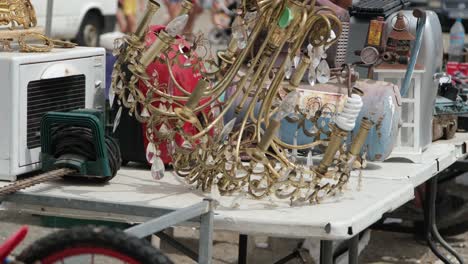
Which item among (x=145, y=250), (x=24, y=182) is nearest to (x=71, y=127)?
(x=24, y=182)

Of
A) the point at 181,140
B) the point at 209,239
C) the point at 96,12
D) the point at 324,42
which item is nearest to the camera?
the point at 209,239

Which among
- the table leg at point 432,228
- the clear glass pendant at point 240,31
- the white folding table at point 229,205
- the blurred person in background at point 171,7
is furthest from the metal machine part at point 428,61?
the blurred person in background at point 171,7

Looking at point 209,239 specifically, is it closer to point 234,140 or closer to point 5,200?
point 234,140

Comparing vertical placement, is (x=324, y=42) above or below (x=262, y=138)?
above

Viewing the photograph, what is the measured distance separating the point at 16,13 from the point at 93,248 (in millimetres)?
1297

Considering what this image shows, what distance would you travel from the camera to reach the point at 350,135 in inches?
129

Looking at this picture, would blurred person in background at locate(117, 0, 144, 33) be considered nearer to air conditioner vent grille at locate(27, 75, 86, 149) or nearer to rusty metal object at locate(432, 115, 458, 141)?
rusty metal object at locate(432, 115, 458, 141)

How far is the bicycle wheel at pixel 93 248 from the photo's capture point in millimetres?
1986

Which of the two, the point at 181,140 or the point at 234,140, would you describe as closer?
the point at 234,140

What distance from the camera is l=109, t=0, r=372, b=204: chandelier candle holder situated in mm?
2693

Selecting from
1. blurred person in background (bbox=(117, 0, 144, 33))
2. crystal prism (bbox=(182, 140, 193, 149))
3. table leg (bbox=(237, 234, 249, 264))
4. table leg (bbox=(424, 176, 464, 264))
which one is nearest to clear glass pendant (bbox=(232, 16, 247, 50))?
crystal prism (bbox=(182, 140, 193, 149))

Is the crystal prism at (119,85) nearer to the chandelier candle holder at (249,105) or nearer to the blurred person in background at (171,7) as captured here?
the chandelier candle holder at (249,105)

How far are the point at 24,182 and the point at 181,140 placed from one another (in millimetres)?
527

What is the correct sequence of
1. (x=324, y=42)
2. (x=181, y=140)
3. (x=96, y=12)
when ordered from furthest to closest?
(x=96, y=12)
(x=181, y=140)
(x=324, y=42)
